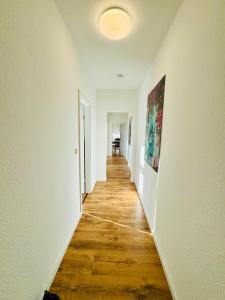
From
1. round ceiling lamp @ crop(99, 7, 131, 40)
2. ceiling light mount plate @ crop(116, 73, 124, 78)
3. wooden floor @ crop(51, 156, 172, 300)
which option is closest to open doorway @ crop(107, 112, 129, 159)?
ceiling light mount plate @ crop(116, 73, 124, 78)

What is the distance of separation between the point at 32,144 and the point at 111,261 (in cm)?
148

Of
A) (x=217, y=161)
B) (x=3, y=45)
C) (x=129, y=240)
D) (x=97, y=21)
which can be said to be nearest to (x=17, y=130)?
(x=3, y=45)

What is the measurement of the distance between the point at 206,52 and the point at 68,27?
4.77 ft

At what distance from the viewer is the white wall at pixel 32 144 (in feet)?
2.49

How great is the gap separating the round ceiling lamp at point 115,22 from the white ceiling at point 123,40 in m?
0.04

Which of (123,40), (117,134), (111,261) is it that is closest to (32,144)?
(111,261)

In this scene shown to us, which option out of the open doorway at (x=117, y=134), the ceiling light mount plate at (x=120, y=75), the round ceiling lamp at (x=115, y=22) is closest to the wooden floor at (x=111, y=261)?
the round ceiling lamp at (x=115, y=22)

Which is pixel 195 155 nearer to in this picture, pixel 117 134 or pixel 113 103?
pixel 113 103

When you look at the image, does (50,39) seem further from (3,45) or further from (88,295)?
(88,295)

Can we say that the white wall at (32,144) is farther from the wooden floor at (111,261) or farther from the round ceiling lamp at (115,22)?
the round ceiling lamp at (115,22)

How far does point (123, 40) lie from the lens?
1.77 metres

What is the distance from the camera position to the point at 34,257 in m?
1.05

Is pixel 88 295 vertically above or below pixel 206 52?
below

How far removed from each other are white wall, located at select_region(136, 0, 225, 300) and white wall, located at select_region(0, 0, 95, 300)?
108 centimetres
